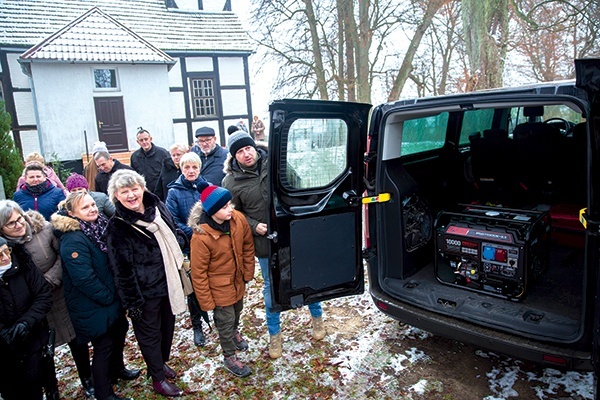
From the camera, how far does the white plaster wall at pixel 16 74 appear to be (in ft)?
48.3

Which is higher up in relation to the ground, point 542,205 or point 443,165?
point 443,165

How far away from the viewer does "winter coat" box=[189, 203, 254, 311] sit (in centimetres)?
308

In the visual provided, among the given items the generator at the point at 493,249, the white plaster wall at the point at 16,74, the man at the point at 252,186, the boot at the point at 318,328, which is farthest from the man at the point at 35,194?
the white plaster wall at the point at 16,74

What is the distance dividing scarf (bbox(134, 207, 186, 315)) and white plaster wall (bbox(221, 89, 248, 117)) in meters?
15.7

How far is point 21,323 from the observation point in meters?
2.57

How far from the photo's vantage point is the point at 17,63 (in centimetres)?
1483

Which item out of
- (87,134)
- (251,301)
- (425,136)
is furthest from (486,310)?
(87,134)

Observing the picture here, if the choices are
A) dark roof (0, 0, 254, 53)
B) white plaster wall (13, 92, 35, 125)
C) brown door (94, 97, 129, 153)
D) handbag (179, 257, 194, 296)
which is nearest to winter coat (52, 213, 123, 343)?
handbag (179, 257, 194, 296)

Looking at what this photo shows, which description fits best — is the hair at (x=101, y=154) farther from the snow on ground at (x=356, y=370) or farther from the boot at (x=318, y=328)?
the boot at (x=318, y=328)

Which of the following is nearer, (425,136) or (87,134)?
(425,136)

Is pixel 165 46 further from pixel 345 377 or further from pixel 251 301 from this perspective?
pixel 345 377

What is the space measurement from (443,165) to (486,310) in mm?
1958

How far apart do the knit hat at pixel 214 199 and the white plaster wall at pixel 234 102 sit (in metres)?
15.7

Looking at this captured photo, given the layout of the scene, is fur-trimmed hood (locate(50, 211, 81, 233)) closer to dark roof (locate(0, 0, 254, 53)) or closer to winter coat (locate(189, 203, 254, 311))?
winter coat (locate(189, 203, 254, 311))
